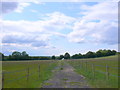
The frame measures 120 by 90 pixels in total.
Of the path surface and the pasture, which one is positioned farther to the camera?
the pasture

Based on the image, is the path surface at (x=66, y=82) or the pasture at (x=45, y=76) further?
the pasture at (x=45, y=76)

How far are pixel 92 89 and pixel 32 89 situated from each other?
125 inches

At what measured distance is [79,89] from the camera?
10.1 m

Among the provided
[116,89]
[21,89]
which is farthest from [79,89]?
[21,89]

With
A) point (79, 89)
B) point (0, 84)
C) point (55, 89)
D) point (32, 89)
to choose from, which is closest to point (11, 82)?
point (0, 84)

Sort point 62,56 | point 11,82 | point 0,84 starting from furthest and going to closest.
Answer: point 62,56 → point 11,82 → point 0,84

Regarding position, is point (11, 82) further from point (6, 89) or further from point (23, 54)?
point (23, 54)

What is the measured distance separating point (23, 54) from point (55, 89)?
125 meters

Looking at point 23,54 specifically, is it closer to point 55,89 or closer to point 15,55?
point 15,55

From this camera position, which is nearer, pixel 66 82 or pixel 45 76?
pixel 66 82

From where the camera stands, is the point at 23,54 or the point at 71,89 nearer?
the point at 71,89

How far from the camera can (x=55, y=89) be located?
33.5 ft

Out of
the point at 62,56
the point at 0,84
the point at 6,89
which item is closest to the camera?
the point at 6,89

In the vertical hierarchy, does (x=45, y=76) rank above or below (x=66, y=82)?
below
